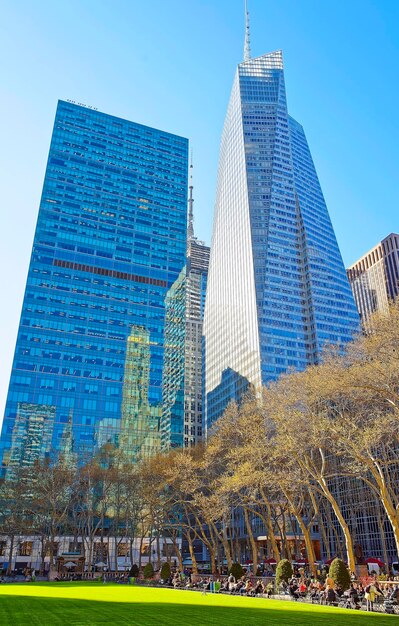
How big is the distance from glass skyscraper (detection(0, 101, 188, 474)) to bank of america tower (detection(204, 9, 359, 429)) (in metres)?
19.9

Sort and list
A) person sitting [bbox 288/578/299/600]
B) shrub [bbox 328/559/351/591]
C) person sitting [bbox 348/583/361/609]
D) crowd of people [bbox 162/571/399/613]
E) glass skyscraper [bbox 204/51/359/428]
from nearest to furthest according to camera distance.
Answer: crowd of people [bbox 162/571/399/613]
person sitting [bbox 348/583/361/609]
shrub [bbox 328/559/351/591]
person sitting [bbox 288/578/299/600]
glass skyscraper [bbox 204/51/359/428]

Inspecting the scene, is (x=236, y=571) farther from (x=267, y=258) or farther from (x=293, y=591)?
(x=267, y=258)

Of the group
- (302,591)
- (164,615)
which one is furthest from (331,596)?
(164,615)

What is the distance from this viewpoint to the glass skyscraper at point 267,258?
477 feet

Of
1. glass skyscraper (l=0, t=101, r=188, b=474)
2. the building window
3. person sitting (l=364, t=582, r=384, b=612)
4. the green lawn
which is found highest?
glass skyscraper (l=0, t=101, r=188, b=474)

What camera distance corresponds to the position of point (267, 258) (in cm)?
15050

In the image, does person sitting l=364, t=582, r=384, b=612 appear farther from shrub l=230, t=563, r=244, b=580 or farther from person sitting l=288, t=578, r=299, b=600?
shrub l=230, t=563, r=244, b=580

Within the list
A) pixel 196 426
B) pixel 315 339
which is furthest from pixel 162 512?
pixel 196 426

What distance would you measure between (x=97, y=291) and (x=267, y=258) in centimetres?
5118

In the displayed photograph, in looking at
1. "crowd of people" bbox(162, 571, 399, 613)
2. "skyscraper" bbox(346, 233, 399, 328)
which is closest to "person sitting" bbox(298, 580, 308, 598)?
"crowd of people" bbox(162, 571, 399, 613)

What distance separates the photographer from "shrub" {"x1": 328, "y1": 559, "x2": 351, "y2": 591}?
1160 inches

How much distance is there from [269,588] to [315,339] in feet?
385

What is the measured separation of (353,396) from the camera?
3158cm

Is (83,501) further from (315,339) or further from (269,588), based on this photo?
(315,339)
